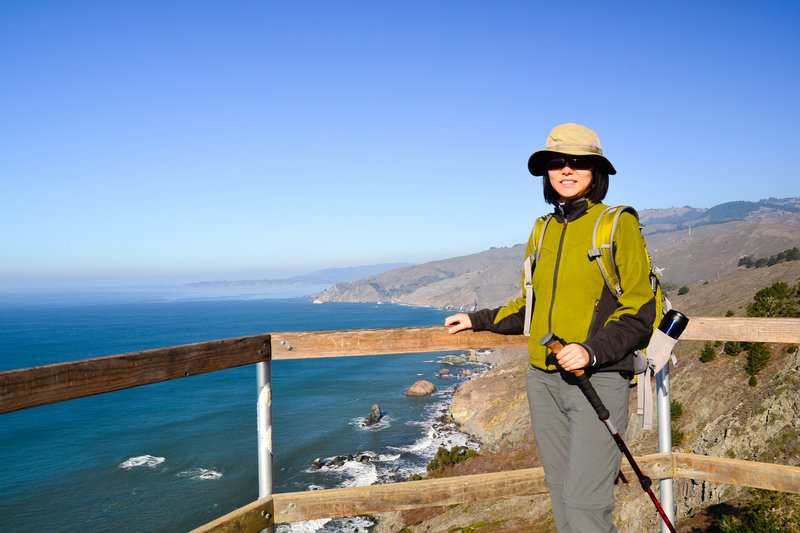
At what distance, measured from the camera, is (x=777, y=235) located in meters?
169

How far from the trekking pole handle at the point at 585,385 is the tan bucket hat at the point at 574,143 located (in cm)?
102

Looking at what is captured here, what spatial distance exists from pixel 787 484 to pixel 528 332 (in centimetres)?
182

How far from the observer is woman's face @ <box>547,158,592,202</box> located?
302 centimetres

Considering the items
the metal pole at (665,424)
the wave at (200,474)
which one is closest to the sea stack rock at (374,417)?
the wave at (200,474)

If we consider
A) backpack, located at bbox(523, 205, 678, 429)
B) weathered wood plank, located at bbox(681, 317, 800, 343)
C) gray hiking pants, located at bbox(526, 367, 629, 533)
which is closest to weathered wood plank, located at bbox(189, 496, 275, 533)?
gray hiking pants, located at bbox(526, 367, 629, 533)

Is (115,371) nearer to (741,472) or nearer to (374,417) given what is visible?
(741,472)

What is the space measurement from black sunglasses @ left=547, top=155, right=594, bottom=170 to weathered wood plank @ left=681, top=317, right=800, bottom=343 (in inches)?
50.4

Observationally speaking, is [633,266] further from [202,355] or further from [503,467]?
[503,467]

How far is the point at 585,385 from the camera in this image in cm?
262

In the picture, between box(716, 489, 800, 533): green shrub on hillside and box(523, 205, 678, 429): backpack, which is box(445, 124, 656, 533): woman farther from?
box(716, 489, 800, 533): green shrub on hillside

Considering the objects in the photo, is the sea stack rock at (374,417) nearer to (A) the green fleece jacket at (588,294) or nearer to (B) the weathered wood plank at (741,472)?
(B) the weathered wood plank at (741,472)

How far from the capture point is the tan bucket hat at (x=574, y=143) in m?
2.93

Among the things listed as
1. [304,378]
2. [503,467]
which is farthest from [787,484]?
[304,378]

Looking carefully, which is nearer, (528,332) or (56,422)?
(528,332)
